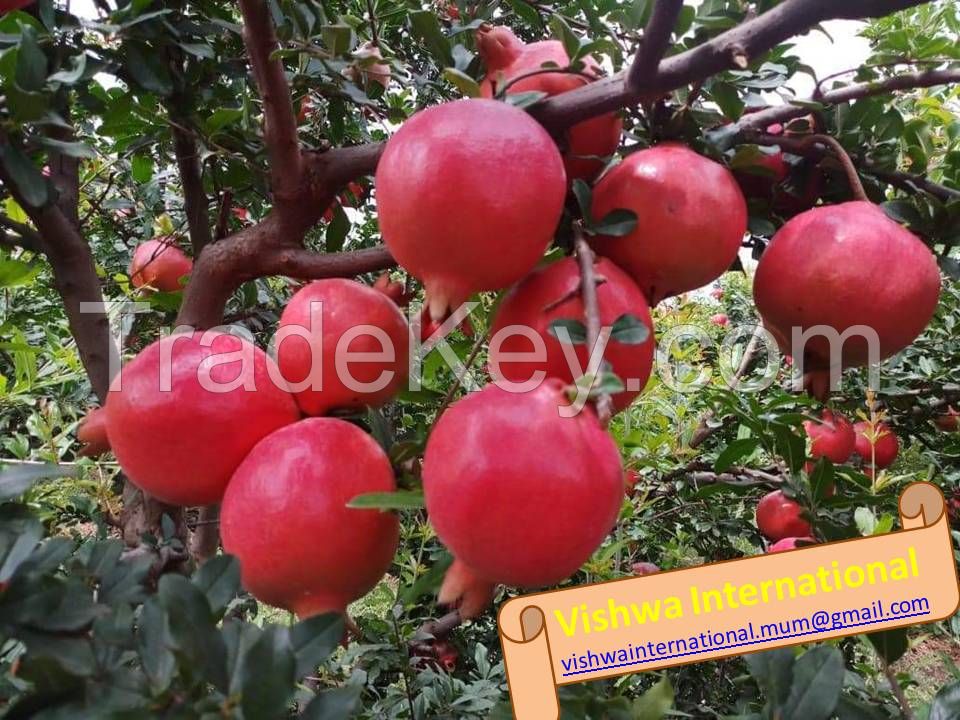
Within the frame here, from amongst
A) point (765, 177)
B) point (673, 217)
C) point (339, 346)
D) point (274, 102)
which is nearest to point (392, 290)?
point (339, 346)

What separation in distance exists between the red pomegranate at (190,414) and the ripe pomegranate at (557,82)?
38cm

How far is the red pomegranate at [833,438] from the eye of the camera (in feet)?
5.79

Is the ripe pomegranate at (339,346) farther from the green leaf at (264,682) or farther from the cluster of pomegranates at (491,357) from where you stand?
the green leaf at (264,682)

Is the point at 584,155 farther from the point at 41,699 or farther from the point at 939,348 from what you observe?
the point at 939,348

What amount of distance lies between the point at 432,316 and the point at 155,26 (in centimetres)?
69

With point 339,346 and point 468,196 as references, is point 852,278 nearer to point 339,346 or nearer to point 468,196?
point 468,196

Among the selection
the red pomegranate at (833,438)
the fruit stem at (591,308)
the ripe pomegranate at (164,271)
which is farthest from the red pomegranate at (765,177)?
the ripe pomegranate at (164,271)

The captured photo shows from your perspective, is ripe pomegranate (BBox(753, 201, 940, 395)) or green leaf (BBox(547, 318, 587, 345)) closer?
green leaf (BBox(547, 318, 587, 345))

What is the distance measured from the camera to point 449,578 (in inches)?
24.4

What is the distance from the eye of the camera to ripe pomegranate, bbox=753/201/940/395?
Answer: 69 centimetres

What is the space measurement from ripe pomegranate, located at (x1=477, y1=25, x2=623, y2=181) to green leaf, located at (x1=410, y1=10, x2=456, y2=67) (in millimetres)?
54

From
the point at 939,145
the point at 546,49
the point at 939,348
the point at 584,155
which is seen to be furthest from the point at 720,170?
the point at 939,348

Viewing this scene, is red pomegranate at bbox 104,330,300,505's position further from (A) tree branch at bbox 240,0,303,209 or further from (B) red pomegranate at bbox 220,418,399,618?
(A) tree branch at bbox 240,0,303,209

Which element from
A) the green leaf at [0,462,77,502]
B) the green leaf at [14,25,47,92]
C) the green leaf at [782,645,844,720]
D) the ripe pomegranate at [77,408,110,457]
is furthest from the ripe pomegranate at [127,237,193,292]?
the green leaf at [782,645,844,720]
